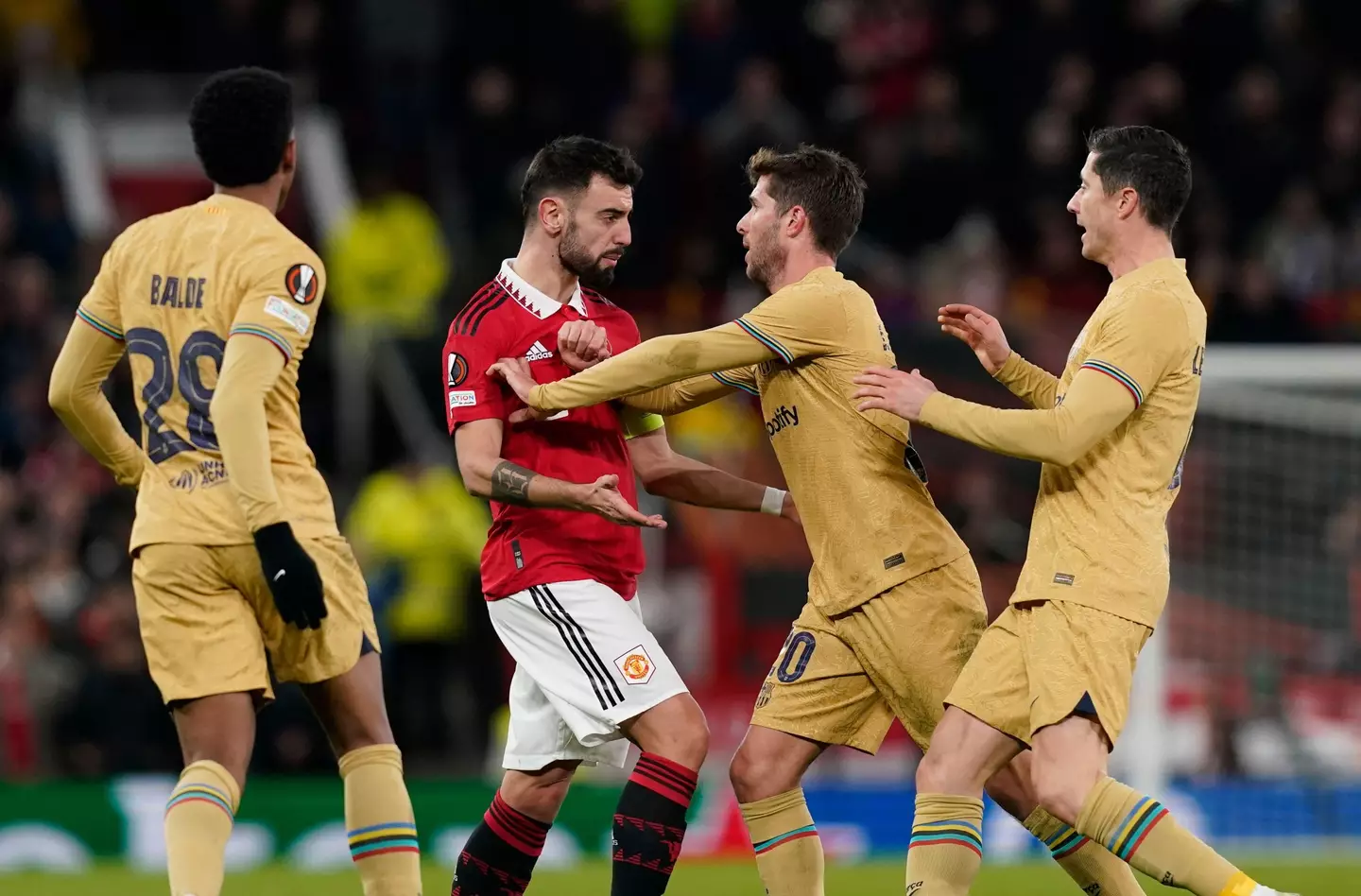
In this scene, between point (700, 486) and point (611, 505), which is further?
point (700, 486)

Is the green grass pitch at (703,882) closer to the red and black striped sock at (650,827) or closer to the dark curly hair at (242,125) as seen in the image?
the red and black striped sock at (650,827)

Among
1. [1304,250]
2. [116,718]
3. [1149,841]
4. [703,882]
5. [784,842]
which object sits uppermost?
[1304,250]

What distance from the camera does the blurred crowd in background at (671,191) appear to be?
1238cm

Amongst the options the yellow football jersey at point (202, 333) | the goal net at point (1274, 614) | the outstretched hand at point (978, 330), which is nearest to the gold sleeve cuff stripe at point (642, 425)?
the outstretched hand at point (978, 330)

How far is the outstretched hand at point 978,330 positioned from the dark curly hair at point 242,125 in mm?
2071

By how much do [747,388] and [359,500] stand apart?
7.30 meters

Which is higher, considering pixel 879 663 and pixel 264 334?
pixel 264 334

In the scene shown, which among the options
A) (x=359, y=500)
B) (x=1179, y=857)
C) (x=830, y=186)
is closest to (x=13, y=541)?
(x=359, y=500)

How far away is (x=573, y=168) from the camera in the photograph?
5914 mm

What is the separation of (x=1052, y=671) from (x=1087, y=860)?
2.51ft

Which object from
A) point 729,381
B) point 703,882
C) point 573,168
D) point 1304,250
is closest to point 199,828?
point 729,381

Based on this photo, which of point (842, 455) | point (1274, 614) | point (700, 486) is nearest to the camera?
point (842, 455)

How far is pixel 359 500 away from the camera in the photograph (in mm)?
12930

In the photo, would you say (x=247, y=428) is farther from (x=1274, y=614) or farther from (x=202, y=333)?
(x=1274, y=614)
